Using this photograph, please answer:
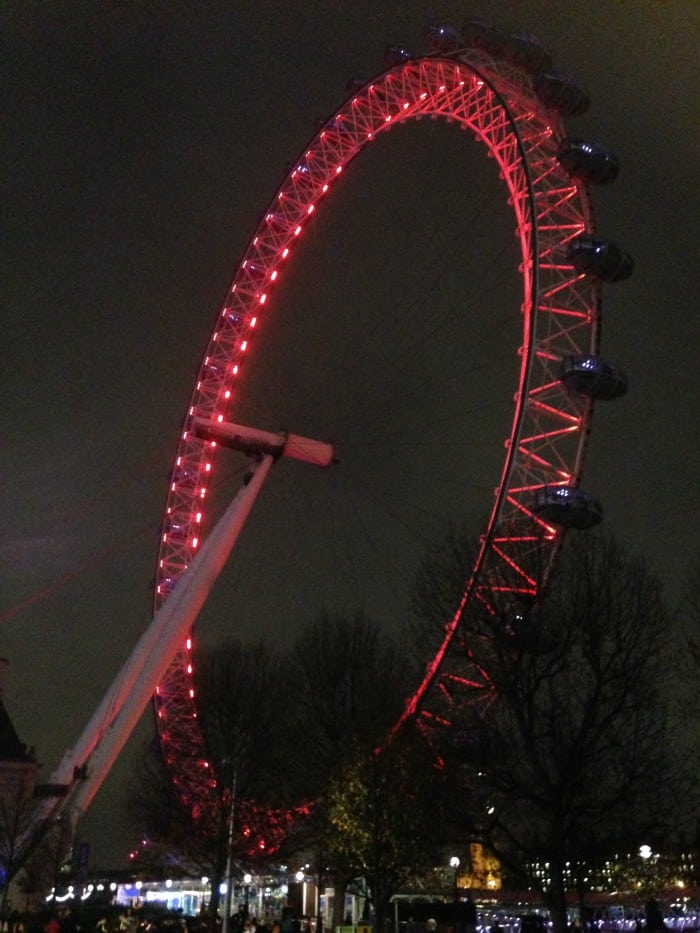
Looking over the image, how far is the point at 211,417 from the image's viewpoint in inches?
1454

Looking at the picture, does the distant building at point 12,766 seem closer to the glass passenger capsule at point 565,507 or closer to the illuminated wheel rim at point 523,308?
the illuminated wheel rim at point 523,308

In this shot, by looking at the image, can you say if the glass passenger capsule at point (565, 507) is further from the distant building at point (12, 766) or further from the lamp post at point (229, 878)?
the distant building at point (12, 766)

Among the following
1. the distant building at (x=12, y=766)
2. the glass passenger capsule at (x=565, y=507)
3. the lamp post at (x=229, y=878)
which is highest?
the glass passenger capsule at (x=565, y=507)

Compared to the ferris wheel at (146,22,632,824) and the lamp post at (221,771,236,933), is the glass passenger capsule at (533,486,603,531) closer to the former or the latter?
the ferris wheel at (146,22,632,824)

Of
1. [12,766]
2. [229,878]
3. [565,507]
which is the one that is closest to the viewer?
[565,507]

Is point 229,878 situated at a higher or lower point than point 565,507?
lower

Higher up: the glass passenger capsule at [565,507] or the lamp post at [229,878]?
the glass passenger capsule at [565,507]

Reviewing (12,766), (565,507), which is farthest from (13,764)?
(565,507)

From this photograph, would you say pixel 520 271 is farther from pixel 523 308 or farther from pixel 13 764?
pixel 13 764

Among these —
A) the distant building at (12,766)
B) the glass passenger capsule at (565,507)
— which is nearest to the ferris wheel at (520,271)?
the glass passenger capsule at (565,507)

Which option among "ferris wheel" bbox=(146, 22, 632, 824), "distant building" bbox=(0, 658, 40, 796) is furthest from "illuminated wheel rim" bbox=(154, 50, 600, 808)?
"distant building" bbox=(0, 658, 40, 796)

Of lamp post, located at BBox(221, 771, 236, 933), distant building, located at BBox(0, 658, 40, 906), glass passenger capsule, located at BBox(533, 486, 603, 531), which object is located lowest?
lamp post, located at BBox(221, 771, 236, 933)

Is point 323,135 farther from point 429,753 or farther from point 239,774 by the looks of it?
point 239,774

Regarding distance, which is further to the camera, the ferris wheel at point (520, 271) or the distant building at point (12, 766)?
the distant building at point (12, 766)
